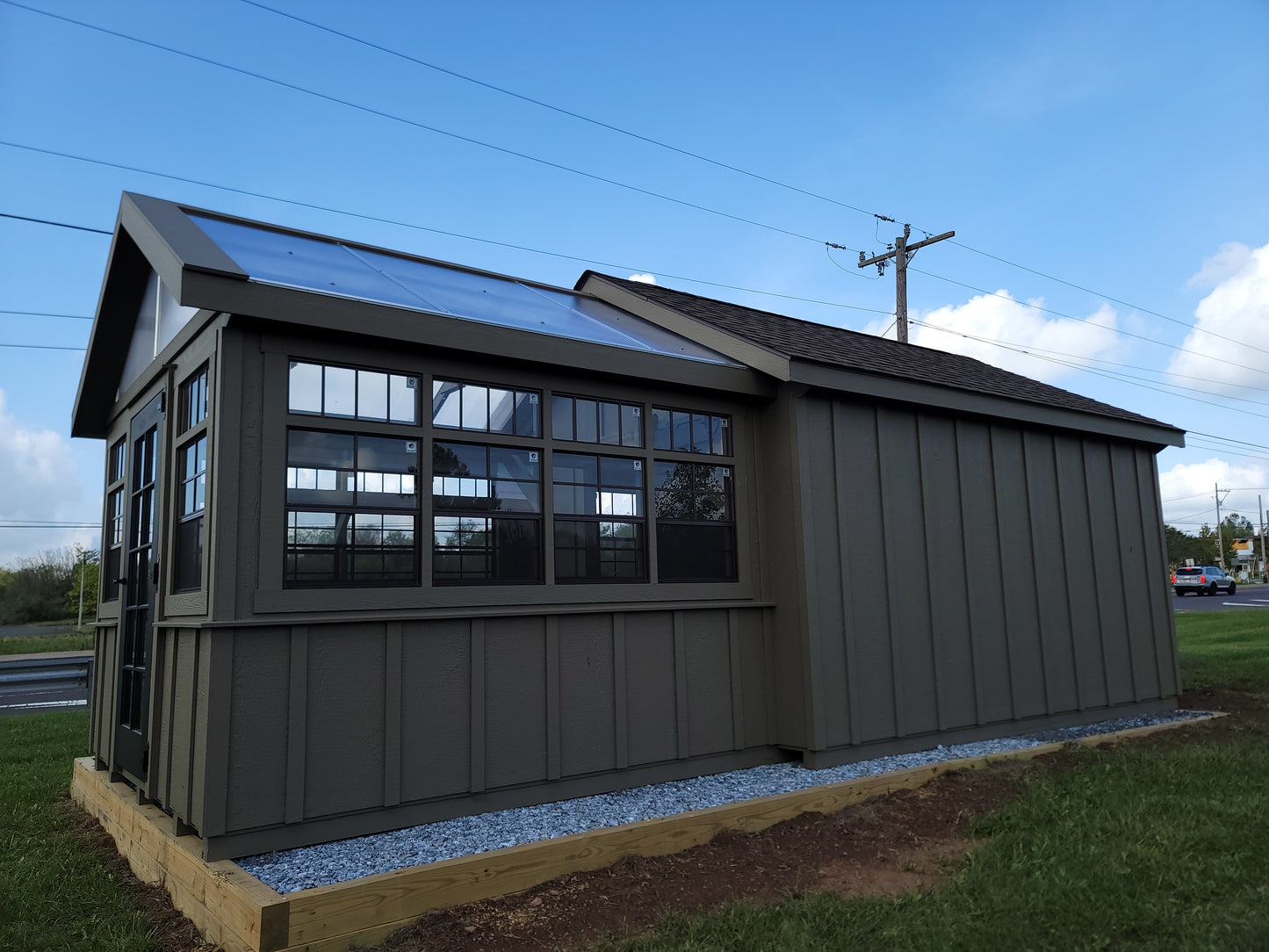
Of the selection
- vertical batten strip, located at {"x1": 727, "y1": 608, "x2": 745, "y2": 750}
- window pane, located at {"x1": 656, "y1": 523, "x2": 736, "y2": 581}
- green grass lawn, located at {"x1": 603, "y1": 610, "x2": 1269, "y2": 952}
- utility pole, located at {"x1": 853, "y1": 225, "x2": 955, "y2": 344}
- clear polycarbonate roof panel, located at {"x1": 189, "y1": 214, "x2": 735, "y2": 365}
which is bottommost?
green grass lawn, located at {"x1": 603, "y1": 610, "x2": 1269, "y2": 952}

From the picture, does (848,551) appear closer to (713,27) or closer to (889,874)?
(889,874)

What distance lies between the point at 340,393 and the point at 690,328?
324 centimetres

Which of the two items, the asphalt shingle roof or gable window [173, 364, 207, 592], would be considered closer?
gable window [173, 364, 207, 592]

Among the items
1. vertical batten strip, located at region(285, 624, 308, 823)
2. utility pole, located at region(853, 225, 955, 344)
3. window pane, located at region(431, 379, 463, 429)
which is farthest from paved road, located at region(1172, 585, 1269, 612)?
vertical batten strip, located at region(285, 624, 308, 823)

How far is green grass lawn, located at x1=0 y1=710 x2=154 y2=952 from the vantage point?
3729mm

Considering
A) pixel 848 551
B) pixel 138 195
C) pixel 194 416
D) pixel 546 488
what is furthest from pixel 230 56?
pixel 848 551

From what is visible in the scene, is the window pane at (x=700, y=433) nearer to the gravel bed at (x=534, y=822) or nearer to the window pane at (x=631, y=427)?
the window pane at (x=631, y=427)

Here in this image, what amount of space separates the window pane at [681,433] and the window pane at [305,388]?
2552 millimetres

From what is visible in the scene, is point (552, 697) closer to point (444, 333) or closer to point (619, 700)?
point (619, 700)

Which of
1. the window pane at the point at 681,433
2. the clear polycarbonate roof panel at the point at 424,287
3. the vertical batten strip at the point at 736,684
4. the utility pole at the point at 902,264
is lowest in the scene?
the vertical batten strip at the point at 736,684

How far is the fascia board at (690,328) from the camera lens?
617cm

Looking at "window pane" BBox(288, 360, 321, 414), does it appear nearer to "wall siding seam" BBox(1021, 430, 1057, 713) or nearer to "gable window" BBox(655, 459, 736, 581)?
"gable window" BBox(655, 459, 736, 581)

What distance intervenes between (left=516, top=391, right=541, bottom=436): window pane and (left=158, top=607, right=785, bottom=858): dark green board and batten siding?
3.92 feet

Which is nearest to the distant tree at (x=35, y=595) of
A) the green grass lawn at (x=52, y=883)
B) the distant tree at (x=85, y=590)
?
the distant tree at (x=85, y=590)
